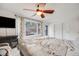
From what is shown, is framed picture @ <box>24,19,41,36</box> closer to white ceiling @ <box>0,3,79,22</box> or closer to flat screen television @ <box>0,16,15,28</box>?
white ceiling @ <box>0,3,79,22</box>

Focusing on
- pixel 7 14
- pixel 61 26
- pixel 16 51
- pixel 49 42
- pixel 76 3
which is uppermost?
pixel 76 3

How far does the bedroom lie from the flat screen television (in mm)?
48

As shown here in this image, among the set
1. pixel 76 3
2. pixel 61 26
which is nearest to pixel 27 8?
pixel 61 26

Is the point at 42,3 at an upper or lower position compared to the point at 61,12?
upper

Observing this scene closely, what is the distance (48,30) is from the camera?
7.08ft

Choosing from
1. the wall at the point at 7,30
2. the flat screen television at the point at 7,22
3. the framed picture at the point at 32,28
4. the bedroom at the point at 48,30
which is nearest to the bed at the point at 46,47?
the bedroom at the point at 48,30

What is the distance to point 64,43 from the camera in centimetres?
215

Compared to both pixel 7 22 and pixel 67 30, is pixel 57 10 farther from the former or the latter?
pixel 7 22

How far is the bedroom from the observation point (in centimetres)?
211

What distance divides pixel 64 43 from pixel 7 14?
109cm

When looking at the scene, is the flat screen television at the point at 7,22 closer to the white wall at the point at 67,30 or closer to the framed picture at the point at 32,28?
the framed picture at the point at 32,28

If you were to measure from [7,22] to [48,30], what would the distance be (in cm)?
72

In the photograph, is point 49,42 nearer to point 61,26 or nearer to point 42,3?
point 61,26

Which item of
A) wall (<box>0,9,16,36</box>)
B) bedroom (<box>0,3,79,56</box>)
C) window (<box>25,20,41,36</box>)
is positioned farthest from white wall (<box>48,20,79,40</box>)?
wall (<box>0,9,16,36</box>)
